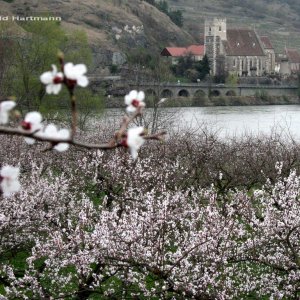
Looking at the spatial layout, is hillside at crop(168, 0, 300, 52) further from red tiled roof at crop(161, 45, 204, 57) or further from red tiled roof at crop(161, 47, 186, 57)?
red tiled roof at crop(161, 47, 186, 57)

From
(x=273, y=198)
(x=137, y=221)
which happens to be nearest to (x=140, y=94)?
(x=137, y=221)

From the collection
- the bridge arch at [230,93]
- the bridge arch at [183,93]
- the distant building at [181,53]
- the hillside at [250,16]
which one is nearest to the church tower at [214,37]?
the distant building at [181,53]

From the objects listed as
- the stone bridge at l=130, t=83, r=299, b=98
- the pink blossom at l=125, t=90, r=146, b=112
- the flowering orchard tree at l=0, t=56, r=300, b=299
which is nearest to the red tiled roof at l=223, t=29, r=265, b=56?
the stone bridge at l=130, t=83, r=299, b=98

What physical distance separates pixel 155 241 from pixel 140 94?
195 inches

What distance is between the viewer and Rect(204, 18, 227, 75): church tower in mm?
112081

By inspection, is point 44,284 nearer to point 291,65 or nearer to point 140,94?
point 140,94

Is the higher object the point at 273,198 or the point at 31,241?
the point at 273,198

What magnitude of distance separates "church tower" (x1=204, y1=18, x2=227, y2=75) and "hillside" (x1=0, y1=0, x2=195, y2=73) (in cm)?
766

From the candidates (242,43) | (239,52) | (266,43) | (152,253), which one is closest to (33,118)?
(152,253)

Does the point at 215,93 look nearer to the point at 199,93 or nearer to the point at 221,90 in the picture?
the point at 221,90

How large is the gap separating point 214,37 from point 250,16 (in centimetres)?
7736

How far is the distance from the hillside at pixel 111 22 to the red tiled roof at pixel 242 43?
10.1 metres

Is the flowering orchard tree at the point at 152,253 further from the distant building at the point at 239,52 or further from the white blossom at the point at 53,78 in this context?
the distant building at the point at 239,52

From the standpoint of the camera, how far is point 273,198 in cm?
910
